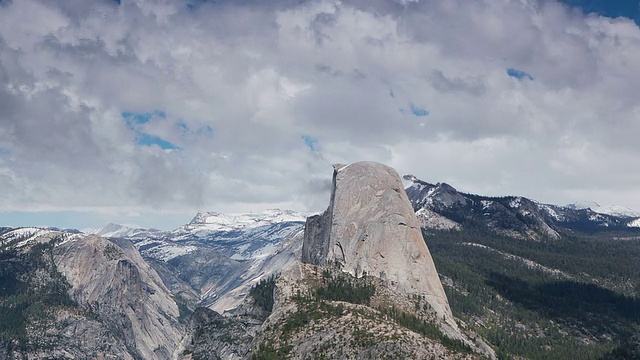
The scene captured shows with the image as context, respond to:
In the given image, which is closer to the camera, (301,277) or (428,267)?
(301,277)

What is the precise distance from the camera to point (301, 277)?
604ft

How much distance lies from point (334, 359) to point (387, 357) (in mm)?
12003

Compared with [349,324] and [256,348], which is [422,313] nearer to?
[349,324]

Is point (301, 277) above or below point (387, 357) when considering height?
above

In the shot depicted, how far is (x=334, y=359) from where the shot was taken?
446 ft

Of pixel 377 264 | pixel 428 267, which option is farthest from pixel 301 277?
pixel 428 267

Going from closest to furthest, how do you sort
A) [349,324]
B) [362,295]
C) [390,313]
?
[349,324] < [390,313] < [362,295]

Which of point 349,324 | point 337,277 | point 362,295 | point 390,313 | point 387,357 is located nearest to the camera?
point 387,357

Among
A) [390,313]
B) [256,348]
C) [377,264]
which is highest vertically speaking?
[377,264]

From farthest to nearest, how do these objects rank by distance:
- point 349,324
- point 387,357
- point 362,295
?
point 362,295 → point 349,324 → point 387,357

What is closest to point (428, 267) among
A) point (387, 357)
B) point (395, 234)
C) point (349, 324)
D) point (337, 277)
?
point (395, 234)

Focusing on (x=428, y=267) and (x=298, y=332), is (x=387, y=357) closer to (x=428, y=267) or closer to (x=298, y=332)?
(x=298, y=332)

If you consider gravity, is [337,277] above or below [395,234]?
below

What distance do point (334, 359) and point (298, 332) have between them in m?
16.3
